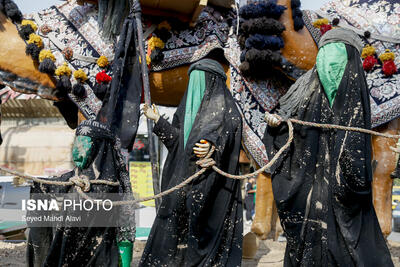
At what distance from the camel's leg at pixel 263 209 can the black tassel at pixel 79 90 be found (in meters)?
2.30

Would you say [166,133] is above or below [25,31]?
below

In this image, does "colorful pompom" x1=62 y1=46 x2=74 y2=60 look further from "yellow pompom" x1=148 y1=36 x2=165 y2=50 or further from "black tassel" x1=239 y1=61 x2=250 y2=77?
"black tassel" x1=239 y1=61 x2=250 y2=77

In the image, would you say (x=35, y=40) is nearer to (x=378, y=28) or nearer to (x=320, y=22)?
(x=320, y=22)

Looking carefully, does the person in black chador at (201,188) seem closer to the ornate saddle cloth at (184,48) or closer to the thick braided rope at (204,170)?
the thick braided rope at (204,170)

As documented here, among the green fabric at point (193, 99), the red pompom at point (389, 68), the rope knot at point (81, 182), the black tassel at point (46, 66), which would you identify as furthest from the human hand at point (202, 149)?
the red pompom at point (389, 68)

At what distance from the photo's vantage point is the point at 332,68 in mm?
2734

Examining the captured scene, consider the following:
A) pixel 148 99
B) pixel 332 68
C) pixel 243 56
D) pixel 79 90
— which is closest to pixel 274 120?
pixel 332 68

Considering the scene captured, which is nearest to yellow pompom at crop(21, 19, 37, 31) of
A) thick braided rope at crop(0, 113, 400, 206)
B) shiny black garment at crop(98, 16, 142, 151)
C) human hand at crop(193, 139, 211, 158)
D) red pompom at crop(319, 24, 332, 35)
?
shiny black garment at crop(98, 16, 142, 151)

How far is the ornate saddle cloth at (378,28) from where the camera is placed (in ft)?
14.4

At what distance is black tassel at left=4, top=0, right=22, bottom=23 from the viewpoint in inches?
185

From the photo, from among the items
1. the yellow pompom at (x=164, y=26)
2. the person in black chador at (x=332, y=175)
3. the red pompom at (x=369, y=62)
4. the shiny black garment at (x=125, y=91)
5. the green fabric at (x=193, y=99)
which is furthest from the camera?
the yellow pompom at (x=164, y=26)

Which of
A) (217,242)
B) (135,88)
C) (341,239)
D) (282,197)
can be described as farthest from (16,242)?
(341,239)

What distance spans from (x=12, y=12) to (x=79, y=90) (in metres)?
1.23

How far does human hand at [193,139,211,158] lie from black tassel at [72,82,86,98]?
2346 millimetres
